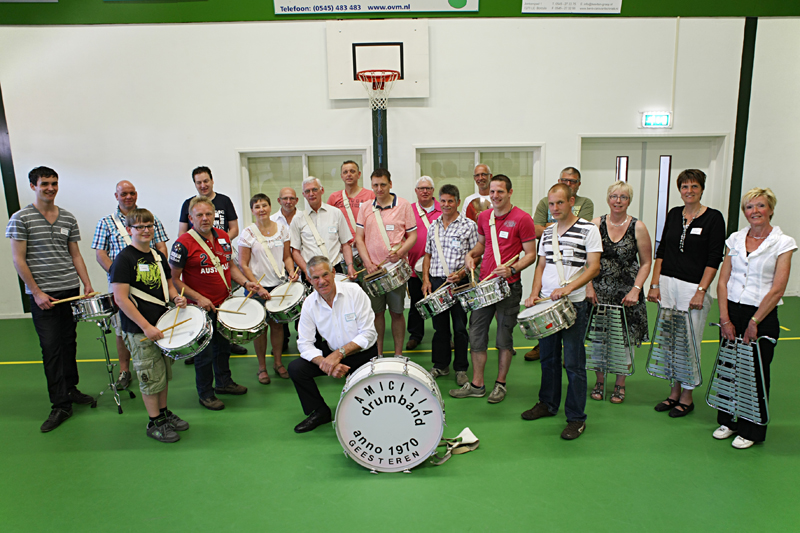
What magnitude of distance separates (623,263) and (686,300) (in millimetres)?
512

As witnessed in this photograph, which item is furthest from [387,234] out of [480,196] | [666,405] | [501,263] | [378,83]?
[378,83]

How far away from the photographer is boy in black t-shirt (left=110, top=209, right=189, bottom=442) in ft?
10.5

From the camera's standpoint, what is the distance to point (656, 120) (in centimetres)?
679

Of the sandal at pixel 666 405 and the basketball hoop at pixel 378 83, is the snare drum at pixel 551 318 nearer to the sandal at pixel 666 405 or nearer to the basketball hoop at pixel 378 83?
the sandal at pixel 666 405

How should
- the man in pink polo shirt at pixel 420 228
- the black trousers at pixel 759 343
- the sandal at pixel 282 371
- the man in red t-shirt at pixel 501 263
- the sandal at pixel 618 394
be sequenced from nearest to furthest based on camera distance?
the black trousers at pixel 759 343
the man in red t-shirt at pixel 501 263
the sandal at pixel 618 394
the sandal at pixel 282 371
the man in pink polo shirt at pixel 420 228

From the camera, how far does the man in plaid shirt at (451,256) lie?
13.5ft

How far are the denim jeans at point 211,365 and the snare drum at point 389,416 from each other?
162 cm

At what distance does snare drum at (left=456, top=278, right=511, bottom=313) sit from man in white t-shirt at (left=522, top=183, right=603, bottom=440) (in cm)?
26

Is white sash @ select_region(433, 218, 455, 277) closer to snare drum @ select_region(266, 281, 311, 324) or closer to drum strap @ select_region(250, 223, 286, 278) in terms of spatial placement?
snare drum @ select_region(266, 281, 311, 324)

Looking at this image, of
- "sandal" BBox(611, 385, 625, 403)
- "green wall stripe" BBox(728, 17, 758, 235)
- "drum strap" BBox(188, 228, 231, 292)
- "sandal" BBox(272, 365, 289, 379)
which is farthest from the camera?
"green wall stripe" BBox(728, 17, 758, 235)

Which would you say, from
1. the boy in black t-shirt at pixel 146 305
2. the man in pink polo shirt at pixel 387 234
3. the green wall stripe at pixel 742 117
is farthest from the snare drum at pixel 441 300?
the green wall stripe at pixel 742 117

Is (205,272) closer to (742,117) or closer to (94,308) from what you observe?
(94,308)

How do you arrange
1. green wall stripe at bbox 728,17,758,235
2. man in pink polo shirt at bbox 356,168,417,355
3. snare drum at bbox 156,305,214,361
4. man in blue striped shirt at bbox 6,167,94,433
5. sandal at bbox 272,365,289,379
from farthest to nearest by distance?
green wall stripe at bbox 728,17,758,235
sandal at bbox 272,365,289,379
man in pink polo shirt at bbox 356,168,417,355
man in blue striped shirt at bbox 6,167,94,433
snare drum at bbox 156,305,214,361

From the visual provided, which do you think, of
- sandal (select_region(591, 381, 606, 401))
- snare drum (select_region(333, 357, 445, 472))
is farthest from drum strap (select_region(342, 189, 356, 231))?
sandal (select_region(591, 381, 606, 401))
